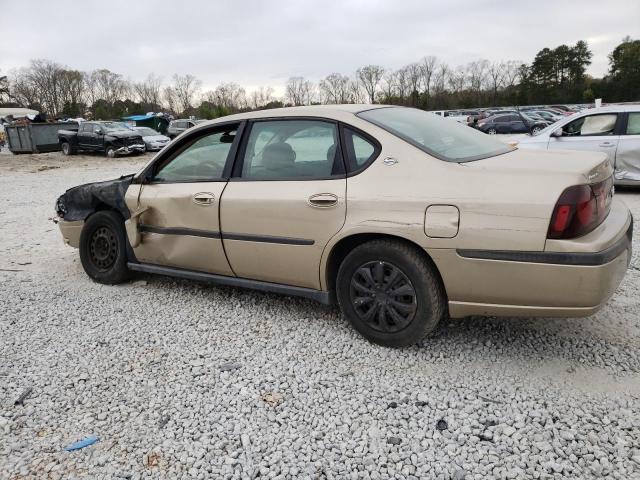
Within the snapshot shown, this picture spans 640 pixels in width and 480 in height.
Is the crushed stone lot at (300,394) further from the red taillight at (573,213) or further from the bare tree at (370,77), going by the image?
the bare tree at (370,77)

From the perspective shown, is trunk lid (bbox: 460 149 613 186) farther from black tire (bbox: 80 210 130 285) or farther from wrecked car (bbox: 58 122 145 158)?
wrecked car (bbox: 58 122 145 158)

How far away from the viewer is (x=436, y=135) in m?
3.37

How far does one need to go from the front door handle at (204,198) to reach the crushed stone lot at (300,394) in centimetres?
89

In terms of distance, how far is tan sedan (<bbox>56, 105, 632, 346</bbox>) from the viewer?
8.65ft

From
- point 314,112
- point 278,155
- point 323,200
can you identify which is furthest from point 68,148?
point 323,200

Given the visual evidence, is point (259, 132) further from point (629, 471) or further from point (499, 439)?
point (629, 471)

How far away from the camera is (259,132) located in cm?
372

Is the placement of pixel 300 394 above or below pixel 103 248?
below

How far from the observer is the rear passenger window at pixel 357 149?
125 inches

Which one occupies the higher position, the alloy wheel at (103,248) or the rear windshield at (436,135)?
the rear windshield at (436,135)

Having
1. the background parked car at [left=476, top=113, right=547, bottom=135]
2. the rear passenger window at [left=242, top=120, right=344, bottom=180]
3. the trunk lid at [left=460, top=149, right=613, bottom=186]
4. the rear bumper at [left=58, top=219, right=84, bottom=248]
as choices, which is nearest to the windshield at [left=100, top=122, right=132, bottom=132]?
the background parked car at [left=476, top=113, right=547, bottom=135]

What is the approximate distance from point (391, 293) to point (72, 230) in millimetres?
3366

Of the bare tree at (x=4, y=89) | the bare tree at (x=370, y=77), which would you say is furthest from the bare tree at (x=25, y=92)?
the bare tree at (x=370, y=77)

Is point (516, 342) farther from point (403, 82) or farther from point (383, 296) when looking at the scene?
point (403, 82)
